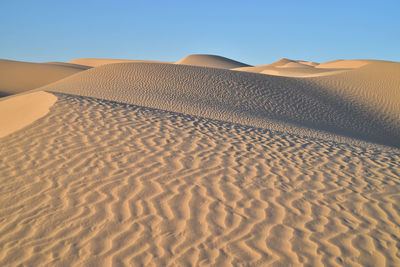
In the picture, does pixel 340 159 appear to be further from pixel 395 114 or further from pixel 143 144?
pixel 395 114

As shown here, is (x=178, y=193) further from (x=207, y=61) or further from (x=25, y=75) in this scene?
(x=207, y=61)

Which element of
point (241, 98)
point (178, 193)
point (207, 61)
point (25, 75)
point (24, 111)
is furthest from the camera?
point (207, 61)

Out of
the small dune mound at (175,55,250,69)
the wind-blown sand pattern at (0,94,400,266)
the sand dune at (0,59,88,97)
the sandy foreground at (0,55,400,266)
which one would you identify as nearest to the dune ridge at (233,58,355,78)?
the small dune mound at (175,55,250,69)

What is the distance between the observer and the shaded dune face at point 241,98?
48.3 ft

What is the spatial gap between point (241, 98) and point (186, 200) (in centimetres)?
1313

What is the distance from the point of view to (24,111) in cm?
957

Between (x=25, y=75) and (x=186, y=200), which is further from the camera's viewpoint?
(x=25, y=75)

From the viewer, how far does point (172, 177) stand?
17.2 feet

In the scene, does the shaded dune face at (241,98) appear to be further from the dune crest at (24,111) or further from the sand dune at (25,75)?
the sand dune at (25,75)

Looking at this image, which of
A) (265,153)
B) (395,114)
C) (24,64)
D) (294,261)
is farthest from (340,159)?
(24,64)

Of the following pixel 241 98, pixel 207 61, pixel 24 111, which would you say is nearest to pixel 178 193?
pixel 24 111

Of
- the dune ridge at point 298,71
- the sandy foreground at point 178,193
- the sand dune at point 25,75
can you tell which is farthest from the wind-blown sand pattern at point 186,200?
the sand dune at point 25,75

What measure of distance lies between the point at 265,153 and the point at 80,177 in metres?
3.68

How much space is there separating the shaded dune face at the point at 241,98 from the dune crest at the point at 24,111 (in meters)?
4.21
